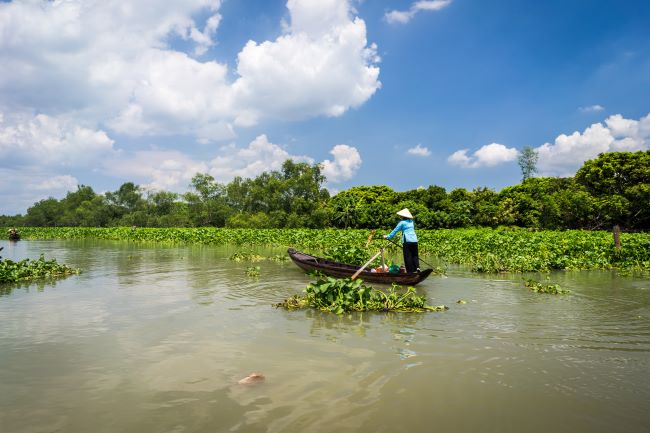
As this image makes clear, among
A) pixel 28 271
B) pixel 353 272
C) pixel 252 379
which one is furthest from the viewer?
pixel 28 271

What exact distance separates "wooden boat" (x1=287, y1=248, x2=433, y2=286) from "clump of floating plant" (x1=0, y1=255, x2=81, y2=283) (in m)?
7.36

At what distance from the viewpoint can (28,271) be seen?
12.4 m

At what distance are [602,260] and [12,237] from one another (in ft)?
140

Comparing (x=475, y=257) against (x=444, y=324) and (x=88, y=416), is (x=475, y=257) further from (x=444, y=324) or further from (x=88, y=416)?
(x=88, y=416)

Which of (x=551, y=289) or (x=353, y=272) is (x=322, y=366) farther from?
(x=551, y=289)

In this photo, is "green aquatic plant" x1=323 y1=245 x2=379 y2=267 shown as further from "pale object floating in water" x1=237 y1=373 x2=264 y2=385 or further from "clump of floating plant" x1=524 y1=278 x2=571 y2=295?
"pale object floating in water" x1=237 y1=373 x2=264 y2=385

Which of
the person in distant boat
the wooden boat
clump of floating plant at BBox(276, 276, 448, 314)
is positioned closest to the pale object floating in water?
clump of floating plant at BBox(276, 276, 448, 314)

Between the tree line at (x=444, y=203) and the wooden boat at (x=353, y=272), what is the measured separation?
2417 centimetres

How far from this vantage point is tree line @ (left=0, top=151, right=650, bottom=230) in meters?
30.4

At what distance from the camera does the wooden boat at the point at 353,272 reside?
33.7 ft

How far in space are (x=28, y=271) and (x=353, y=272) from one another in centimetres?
963

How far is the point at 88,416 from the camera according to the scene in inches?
148

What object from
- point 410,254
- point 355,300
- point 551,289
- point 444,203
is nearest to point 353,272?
point 410,254

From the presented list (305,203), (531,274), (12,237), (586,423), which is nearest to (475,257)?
(531,274)
